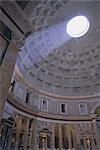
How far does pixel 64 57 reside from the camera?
20312mm

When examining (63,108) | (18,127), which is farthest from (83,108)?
(18,127)

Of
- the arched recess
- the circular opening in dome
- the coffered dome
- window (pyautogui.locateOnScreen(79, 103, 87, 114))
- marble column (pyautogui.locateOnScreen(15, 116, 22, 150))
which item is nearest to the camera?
marble column (pyautogui.locateOnScreen(15, 116, 22, 150))

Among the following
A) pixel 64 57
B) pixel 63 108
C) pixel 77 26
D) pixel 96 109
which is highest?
pixel 77 26

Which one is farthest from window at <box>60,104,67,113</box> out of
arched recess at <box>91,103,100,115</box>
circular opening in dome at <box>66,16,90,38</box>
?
circular opening in dome at <box>66,16,90,38</box>

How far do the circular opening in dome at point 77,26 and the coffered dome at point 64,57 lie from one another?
0.40 meters

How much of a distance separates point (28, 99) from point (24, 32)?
394 inches

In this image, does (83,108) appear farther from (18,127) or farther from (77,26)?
(77,26)

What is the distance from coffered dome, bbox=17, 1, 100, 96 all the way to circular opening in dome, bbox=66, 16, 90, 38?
401mm

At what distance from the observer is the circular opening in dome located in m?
19.6

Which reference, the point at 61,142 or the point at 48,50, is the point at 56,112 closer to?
the point at 61,142

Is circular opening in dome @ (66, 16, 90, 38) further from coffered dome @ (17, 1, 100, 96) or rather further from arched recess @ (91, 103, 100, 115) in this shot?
arched recess @ (91, 103, 100, 115)

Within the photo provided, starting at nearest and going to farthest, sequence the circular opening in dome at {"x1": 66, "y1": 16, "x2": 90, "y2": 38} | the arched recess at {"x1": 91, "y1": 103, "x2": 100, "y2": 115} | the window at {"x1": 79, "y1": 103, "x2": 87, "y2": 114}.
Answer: the arched recess at {"x1": 91, "y1": 103, "x2": 100, "y2": 115}
the window at {"x1": 79, "y1": 103, "x2": 87, "y2": 114}
the circular opening in dome at {"x1": 66, "y1": 16, "x2": 90, "y2": 38}

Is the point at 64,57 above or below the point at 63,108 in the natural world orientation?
above

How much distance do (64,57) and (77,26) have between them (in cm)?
459
